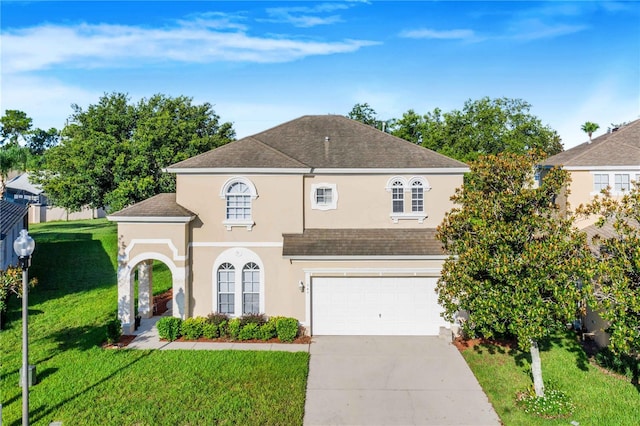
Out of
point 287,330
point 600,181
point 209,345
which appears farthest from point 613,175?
point 209,345

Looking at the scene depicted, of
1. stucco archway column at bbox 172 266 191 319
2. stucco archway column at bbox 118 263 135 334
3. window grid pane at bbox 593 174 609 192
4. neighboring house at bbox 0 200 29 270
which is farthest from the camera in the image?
window grid pane at bbox 593 174 609 192

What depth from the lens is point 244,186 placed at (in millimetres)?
15875

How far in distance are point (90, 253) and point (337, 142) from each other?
2124cm

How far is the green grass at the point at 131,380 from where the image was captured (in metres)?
9.36

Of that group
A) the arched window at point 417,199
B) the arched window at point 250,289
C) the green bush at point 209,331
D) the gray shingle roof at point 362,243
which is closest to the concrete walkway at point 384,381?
the green bush at point 209,331

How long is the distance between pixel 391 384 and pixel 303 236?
6.64m

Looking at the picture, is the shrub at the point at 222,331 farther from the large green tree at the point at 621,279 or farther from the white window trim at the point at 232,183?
the large green tree at the point at 621,279

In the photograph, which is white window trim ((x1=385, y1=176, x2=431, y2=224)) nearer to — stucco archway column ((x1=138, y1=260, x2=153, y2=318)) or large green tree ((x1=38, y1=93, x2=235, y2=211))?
stucco archway column ((x1=138, y1=260, x2=153, y2=318))

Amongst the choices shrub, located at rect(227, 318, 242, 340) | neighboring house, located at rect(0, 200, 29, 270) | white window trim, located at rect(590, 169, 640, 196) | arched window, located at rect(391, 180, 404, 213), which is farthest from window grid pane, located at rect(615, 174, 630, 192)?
neighboring house, located at rect(0, 200, 29, 270)

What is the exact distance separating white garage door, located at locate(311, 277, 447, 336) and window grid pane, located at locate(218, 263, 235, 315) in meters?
3.33

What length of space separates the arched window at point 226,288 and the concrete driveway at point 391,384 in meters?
3.88

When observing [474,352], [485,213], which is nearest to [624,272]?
[485,213]

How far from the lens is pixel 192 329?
14.5 meters

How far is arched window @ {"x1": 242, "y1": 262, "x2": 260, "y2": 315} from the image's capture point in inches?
619
